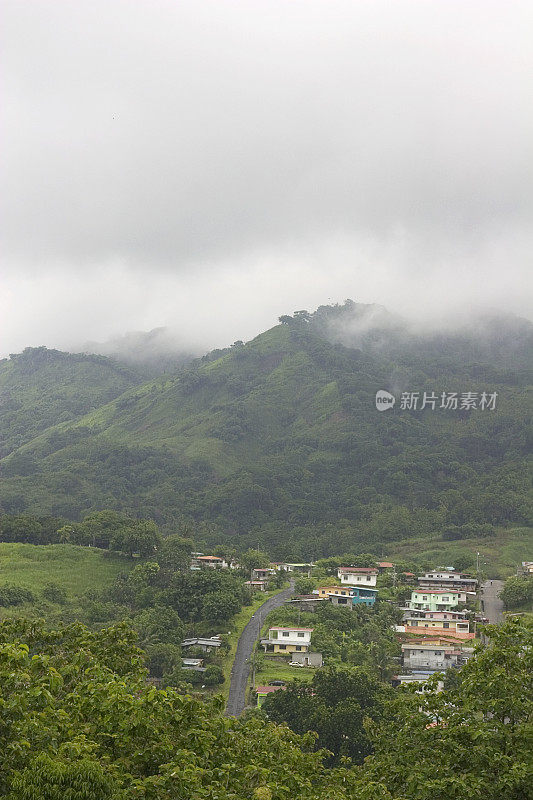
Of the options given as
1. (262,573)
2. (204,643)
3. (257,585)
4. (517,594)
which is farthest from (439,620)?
(262,573)

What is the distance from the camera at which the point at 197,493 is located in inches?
3516

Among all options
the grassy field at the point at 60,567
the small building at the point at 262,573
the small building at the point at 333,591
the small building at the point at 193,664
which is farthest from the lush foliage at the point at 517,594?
the grassy field at the point at 60,567

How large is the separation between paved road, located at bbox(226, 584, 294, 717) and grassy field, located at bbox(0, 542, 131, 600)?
10692mm

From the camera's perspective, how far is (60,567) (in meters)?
50.2

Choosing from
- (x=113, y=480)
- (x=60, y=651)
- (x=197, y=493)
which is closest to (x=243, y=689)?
(x=60, y=651)

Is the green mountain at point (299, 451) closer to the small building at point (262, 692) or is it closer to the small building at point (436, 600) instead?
the small building at point (436, 600)

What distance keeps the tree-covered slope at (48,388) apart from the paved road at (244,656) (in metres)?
90.8

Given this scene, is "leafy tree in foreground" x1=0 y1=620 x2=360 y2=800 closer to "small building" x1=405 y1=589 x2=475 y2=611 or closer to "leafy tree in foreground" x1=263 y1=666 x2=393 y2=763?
"leafy tree in foreground" x1=263 y1=666 x2=393 y2=763

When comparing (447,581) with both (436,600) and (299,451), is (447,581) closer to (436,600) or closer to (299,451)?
(436,600)

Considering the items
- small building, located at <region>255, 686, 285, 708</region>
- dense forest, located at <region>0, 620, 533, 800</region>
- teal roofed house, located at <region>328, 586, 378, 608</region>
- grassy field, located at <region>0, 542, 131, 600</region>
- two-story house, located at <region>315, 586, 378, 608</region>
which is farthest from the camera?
two-story house, located at <region>315, 586, 378, 608</region>

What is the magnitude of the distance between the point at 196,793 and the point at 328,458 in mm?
92592

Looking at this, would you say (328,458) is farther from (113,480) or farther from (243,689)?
(243,689)

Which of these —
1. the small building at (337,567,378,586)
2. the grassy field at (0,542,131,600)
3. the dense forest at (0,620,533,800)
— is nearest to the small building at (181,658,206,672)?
the grassy field at (0,542,131,600)

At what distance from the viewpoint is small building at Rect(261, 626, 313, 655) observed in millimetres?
39594
